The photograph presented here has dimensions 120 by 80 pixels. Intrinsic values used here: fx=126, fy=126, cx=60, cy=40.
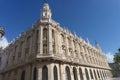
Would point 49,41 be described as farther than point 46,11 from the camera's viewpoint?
No

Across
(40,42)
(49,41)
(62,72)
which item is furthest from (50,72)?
(40,42)

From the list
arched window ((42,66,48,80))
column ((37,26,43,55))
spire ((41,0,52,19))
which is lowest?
arched window ((42,66,48,80))

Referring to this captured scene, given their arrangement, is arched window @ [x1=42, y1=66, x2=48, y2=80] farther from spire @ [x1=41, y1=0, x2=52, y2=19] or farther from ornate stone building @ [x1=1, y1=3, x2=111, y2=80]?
spire @ [x1=41, y1=0, x2=52, y2=19]

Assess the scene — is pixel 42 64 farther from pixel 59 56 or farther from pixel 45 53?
pixel 59 56

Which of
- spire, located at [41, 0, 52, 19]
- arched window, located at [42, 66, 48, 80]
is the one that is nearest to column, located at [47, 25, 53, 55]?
arched window, located at [42, 66, 48, 80]

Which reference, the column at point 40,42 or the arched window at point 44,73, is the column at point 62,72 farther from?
the column at point 40,42

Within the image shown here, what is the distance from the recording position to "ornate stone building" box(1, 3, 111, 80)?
83.2ft

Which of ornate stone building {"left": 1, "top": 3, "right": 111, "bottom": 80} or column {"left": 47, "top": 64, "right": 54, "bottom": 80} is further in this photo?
ornate stone building {"left": 1, "top": 3, "right": 111, "bottom": 80}

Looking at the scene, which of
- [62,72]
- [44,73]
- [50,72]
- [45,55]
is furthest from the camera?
[62,72]

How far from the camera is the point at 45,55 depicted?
84.3 ft

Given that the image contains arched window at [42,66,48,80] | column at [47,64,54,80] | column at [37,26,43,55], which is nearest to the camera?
column at [47,64,54,80]

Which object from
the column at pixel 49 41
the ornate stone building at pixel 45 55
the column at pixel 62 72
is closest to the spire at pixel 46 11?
the ornate stone building at pixel 45 55

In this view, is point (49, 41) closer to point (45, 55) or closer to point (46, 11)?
point (45, 55)

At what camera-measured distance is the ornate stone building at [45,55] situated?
25345 millimetres
